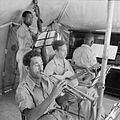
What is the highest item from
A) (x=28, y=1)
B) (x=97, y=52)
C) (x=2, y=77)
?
(x=28, y=1)

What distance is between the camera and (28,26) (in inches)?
117

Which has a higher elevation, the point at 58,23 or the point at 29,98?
the point at 58,23

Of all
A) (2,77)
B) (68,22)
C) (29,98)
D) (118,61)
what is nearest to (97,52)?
(118,61)

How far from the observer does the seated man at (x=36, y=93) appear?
50.6 inches

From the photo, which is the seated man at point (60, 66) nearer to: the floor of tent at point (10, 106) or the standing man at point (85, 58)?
the standing man at point (85, 58)

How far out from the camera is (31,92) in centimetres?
143

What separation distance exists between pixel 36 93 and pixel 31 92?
0.21ft

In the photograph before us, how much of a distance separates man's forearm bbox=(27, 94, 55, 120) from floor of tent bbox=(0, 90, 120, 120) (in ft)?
4.58

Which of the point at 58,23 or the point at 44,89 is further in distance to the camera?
the point at 58,23

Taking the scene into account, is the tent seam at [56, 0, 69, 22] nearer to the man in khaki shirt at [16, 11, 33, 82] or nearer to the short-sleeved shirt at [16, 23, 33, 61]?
the man in khaki shirt at [16, 11, 33, 82]

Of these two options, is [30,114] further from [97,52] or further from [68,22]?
[68,22]

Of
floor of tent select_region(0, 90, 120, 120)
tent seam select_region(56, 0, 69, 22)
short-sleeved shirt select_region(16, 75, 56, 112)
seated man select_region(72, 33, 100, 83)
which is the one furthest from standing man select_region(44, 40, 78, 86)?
tent seam select_region(56, 0, 69, 22)

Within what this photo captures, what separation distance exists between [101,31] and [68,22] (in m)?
0.65

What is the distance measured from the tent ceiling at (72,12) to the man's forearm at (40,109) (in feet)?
5.37
